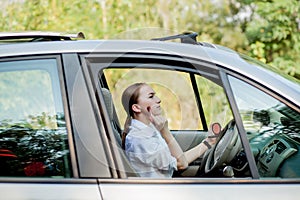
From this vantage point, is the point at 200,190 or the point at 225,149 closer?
the point at 200,190

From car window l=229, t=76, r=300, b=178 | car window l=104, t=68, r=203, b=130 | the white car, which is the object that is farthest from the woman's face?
car window l=229, t=76, r=300, b=178

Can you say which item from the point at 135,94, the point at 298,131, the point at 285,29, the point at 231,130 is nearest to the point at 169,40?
the point at 135,94

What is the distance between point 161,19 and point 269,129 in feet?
25.5

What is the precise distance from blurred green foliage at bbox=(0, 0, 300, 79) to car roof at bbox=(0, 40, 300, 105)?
5607 millimetres

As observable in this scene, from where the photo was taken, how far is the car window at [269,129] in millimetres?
2568

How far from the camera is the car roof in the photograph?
8.45ft

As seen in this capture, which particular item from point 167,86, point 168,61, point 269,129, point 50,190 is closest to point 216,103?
point 167,86

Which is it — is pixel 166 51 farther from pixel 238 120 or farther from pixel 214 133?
pixel 214 133

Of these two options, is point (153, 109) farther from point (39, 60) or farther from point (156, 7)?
point (156, 7)

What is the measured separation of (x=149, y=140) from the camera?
9.33 feet

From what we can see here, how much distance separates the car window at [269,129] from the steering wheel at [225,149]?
95 mm

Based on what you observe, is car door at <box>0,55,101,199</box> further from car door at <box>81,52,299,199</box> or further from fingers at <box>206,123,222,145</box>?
fingers at <box>206,123,222,145</box>

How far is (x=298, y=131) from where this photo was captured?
2.66 meters

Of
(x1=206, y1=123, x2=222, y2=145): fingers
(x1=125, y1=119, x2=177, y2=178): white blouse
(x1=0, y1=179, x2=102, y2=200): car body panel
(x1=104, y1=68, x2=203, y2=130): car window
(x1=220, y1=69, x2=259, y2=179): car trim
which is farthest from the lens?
(x1=104, y1=68, x2=203, y2=130): car window
